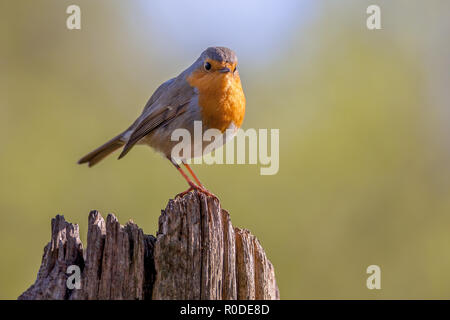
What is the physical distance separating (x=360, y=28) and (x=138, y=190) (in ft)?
14.8

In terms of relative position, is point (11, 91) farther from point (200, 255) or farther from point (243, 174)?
point (200, 255)

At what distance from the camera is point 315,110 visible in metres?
8.64

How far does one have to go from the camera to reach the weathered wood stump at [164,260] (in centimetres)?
336

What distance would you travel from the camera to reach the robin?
5270 mm

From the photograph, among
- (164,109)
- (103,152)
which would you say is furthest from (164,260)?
(103,152)

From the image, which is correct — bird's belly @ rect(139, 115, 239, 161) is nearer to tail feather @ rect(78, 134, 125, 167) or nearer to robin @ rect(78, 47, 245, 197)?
robin @ rect(78, 47, 245, 197)

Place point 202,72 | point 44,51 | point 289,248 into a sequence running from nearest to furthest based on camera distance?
1. point 202,72
2. point 289,248
3. point 44,51

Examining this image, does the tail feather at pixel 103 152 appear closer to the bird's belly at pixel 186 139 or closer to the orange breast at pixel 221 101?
the bird's belly at pixel 186 139

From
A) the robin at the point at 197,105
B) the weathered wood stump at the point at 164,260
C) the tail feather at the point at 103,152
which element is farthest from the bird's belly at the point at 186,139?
the weathered wood stump at the point at 164,260

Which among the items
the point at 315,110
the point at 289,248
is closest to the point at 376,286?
the point at 289,248

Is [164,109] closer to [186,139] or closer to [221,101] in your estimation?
[186,139]

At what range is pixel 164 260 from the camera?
341cm

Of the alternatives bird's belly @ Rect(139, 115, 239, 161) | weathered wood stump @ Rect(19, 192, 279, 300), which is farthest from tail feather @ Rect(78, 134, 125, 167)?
weathered wood stump @ Rect(19, 192, 279, 300)
